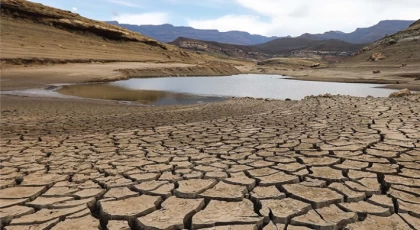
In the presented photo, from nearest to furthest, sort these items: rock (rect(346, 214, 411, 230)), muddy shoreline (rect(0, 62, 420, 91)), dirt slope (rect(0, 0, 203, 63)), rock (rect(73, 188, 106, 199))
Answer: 1. rock (rect(346, 214, 411, 230))
2. rock (rect(73, 188, 106, 199))
3. muddy shoreline (rect(0, 62, 420, 91))
4. dirt slope (rect(0, 0, 203, 63))

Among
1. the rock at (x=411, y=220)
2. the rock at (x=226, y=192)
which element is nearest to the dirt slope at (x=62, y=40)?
the rock at (x=226, y=192)

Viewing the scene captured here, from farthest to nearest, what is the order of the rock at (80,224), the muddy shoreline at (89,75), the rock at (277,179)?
the muddy shoreline at (89,75) < the rock at (277,179) < the rock at (80,224)

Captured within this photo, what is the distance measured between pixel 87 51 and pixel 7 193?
31328mm

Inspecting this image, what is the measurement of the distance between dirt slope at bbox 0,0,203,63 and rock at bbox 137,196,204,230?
23330 mm

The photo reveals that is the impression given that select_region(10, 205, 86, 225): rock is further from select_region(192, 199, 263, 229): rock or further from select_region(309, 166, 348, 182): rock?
select_region(309, 166, 348, 182): rock

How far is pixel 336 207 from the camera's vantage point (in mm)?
2115

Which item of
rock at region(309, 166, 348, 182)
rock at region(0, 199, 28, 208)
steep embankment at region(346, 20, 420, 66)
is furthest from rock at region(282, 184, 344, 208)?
steep embankment at region(346, 20, 420, 66)

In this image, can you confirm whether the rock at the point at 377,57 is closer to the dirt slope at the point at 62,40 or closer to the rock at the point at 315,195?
the dirt slope at the point at 62,40

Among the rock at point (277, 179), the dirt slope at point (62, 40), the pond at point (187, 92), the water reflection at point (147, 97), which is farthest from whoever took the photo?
the dirt slope at point (62, 40)

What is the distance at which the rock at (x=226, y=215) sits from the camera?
1.95 meters

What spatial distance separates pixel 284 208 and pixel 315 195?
33 centimetres

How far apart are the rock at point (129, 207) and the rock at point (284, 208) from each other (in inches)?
30.1

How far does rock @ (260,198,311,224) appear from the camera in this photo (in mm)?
1979

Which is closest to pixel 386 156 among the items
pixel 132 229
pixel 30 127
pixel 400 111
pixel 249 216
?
pixel 249 216
